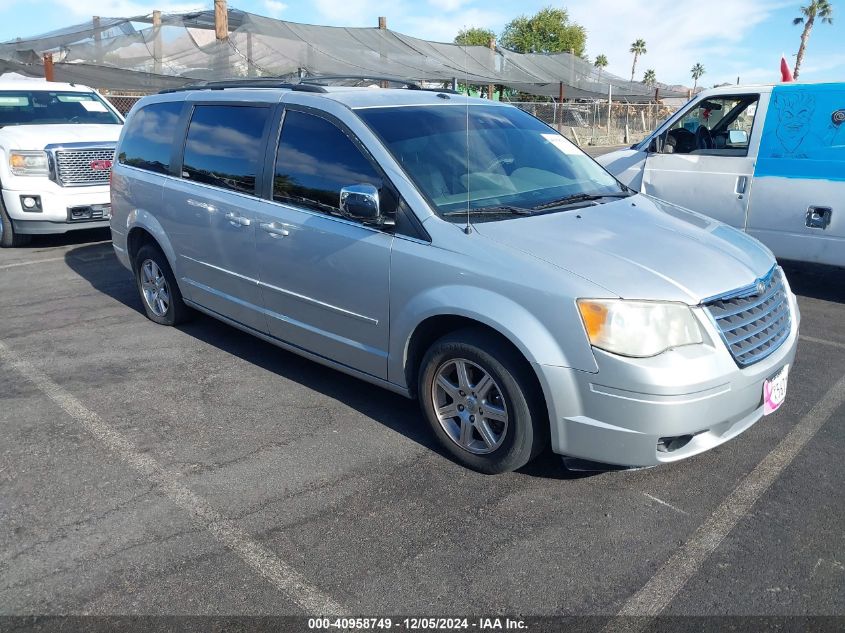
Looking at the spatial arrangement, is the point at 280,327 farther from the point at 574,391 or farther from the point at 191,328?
the point at 574,391

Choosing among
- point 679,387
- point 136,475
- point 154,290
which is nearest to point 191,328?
point 154,290

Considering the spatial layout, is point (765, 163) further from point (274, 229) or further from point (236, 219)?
point (236, 219)

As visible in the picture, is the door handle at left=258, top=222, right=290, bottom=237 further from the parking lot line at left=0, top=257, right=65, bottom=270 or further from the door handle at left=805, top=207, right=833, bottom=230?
the parking lot line at left=0, top=257, right=65, bottom=270

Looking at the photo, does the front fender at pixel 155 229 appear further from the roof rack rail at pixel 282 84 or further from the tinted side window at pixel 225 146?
the roof rack rail at pixel 282 84

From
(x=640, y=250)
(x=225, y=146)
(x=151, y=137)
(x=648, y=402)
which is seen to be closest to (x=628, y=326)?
(x=648, y=402)

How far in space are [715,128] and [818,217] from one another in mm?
1381

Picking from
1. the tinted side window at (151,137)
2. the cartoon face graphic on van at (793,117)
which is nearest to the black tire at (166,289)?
the tinted side window at (151,137)

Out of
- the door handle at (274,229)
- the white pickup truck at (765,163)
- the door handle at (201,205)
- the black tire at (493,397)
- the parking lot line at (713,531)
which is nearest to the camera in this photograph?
the parking lot line at (713,531)

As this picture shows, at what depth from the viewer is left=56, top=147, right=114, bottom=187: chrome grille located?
28.0 feet

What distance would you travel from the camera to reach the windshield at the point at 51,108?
9.38 meters

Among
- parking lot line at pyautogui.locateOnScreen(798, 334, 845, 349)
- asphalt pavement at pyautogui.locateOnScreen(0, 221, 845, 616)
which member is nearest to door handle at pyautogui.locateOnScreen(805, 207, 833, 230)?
parking lot line at pyautogui.locateOnScreen(798, 334, 845, 349)

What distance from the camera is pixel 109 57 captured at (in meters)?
14.7

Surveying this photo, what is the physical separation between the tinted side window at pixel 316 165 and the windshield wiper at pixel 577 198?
2.99ft

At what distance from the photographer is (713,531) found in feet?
10.4
